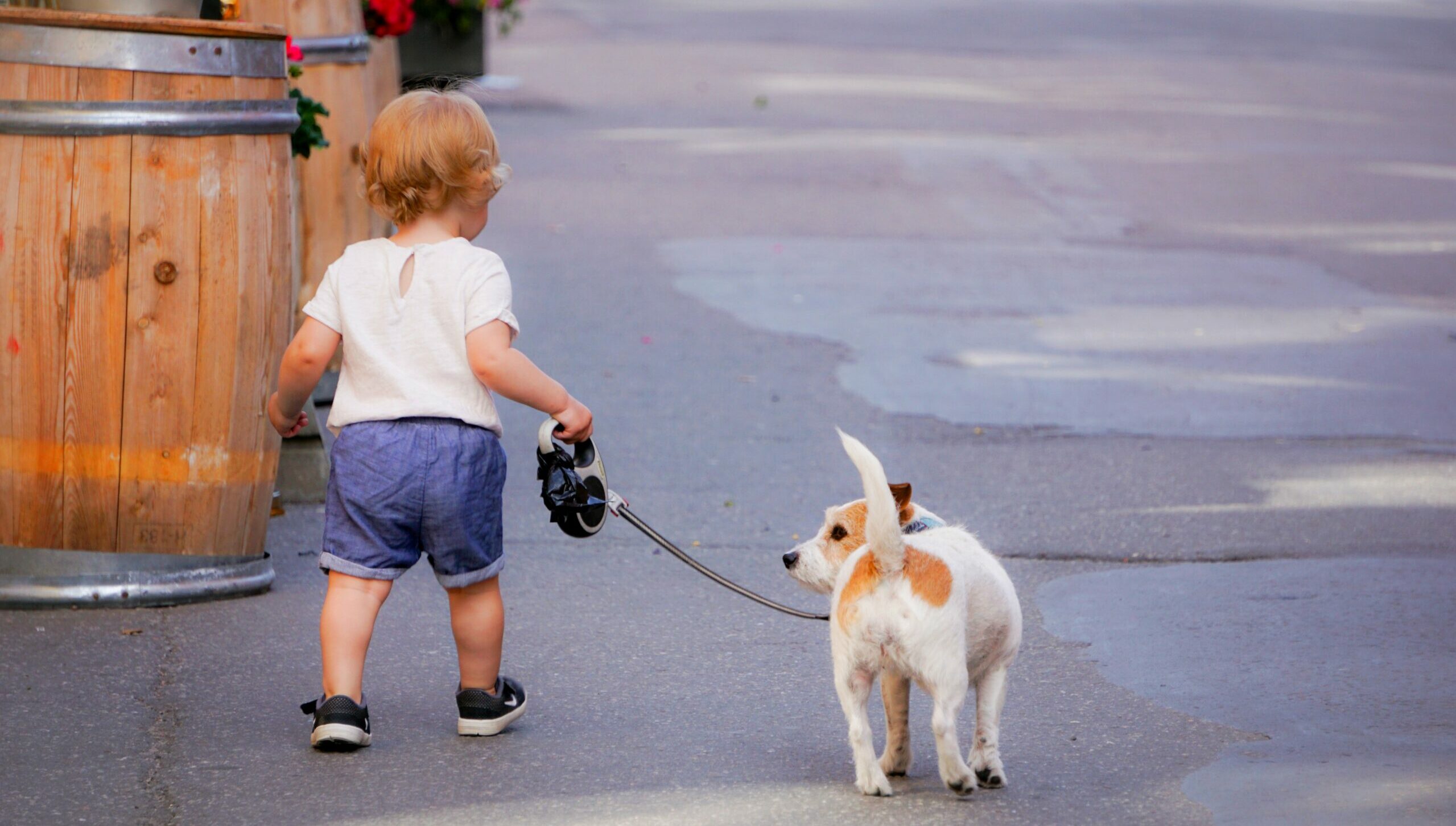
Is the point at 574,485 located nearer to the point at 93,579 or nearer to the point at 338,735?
the point at 338,735

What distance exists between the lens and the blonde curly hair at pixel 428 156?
11.5 ft

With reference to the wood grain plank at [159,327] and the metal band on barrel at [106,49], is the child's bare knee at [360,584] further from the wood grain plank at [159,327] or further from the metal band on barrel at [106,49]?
the metal band on barrel at [106,49]

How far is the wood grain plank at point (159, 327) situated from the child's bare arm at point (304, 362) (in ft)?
2.84

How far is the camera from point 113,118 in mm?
4250

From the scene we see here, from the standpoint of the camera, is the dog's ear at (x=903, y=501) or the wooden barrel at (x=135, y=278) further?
the wooden barrel at (x=135, y=278)

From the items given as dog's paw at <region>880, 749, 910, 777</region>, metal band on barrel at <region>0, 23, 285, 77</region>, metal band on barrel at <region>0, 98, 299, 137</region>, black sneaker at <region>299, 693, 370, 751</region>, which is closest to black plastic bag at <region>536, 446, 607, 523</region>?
black sneaker at <region>299, 693, 370, 751</region>

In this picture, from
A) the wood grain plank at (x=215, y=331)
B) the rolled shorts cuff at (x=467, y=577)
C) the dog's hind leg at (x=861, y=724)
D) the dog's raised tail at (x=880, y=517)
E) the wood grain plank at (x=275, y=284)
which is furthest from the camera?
the wood grain plank at (x=275, y=284)

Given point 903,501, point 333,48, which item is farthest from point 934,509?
point 333,48

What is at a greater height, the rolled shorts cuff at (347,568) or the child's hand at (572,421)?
the child's hand at (572,421)

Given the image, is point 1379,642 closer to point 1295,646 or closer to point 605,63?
point 1295,646

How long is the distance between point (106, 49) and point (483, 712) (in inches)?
74.6

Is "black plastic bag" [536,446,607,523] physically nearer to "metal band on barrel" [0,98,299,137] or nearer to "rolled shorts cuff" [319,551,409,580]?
"rolled shorts cuff" [319,551,409,580]

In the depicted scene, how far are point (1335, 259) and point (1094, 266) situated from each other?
157 cm

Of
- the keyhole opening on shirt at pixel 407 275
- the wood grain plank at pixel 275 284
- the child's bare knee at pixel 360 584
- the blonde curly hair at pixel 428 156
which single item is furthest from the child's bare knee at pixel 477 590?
the wood grain plank at pixel 275 284
